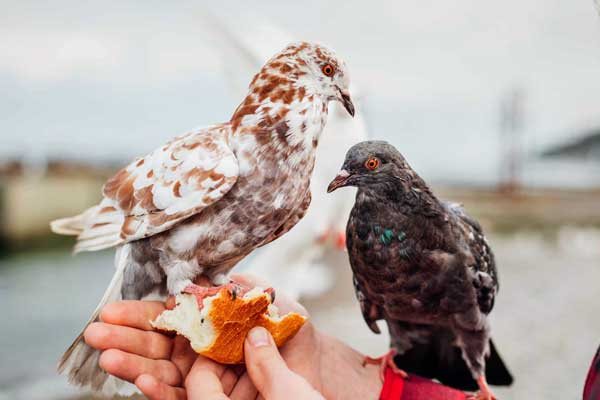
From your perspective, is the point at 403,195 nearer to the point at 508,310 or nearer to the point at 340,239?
the point at 340,239

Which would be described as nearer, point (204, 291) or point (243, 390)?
point (204, 291)

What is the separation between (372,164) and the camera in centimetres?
58

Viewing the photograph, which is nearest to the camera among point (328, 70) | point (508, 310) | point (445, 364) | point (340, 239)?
point (328, 70)

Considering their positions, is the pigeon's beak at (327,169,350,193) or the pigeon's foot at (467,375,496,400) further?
the pigeon's foot at (467,375,496,400)

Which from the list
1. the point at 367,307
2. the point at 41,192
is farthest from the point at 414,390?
the point at 41,192

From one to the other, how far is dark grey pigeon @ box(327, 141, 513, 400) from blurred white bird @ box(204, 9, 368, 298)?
11 cm

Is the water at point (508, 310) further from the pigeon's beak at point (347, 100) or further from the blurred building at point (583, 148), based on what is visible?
the pigeon's beak at point (347, 100)

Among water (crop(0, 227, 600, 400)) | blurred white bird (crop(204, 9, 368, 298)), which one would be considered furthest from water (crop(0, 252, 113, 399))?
blurred white bird (crop(204, 9, 368, 298))

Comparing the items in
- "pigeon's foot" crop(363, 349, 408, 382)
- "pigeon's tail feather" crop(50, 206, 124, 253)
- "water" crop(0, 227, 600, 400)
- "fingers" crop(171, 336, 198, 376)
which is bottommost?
"water" crop(0, 227, 600, 400)

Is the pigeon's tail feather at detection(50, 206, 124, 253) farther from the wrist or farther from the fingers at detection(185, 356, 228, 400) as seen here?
the wrist

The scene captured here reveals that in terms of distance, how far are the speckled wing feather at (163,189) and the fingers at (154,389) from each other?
16 cm

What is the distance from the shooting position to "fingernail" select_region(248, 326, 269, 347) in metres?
0.63

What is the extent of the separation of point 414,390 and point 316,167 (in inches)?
13.8

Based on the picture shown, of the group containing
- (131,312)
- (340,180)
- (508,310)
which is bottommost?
(508,310)
